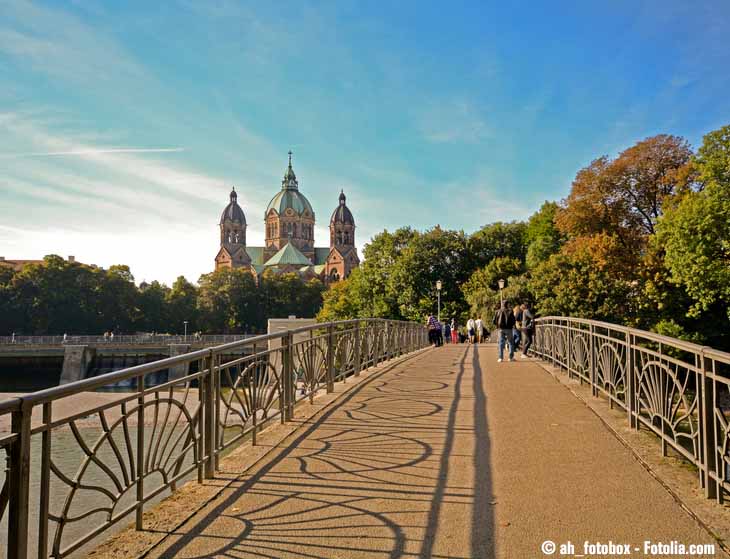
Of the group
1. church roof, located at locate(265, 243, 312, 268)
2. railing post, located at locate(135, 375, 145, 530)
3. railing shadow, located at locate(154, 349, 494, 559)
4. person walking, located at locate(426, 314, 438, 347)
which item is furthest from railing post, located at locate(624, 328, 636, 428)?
church roof, located at locate(265, 243, 312, 268)

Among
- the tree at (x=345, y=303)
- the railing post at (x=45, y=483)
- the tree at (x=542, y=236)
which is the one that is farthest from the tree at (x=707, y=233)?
the tree at (x=345, y=303)

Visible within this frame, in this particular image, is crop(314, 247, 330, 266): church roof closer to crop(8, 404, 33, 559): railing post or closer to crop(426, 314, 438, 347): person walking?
crop(426, 314, 438, 347): person walking

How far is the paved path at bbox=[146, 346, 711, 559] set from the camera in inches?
148

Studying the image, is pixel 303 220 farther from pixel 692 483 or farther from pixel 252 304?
pixel 692 483

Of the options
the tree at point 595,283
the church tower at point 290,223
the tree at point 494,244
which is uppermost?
the church tower at point 290,223

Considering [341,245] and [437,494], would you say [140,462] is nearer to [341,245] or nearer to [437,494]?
[437,494]

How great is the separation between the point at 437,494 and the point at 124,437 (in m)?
2.18

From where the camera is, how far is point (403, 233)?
201ft

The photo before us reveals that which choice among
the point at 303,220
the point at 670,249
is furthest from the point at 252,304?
the point at 670,249

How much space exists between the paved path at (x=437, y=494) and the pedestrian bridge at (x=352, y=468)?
16 mm

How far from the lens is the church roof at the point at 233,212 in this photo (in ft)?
455

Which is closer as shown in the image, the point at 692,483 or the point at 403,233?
the point at 692,483

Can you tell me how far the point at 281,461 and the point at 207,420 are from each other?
83 centimetres

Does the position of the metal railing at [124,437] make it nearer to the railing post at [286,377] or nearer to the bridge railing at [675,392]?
the railing post at [286,377]
